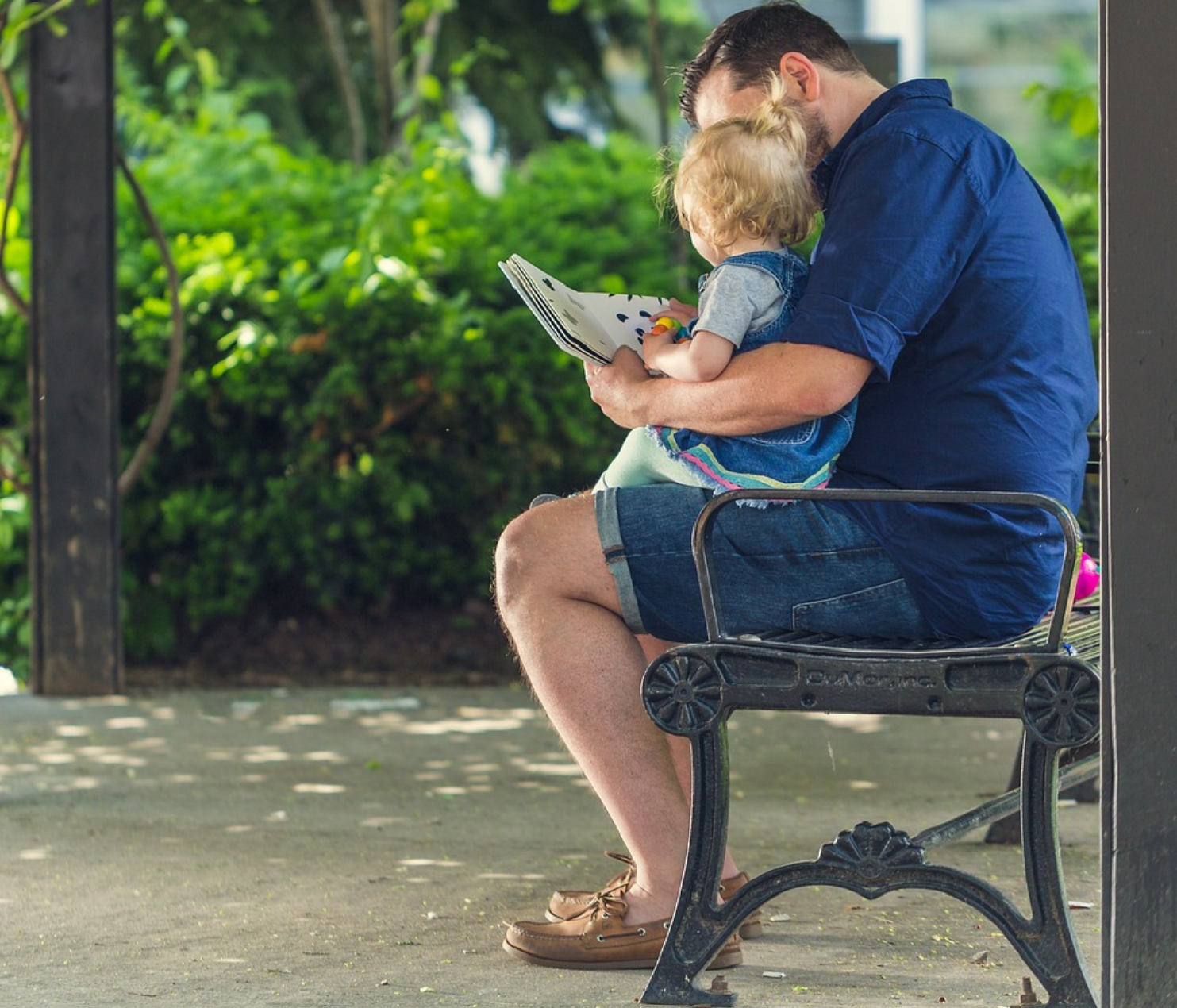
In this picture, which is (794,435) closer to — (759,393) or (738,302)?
(759,393)

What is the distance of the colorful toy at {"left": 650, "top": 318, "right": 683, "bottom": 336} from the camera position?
3.22 metres

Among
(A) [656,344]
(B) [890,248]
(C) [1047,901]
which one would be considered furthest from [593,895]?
(B) [890,248]

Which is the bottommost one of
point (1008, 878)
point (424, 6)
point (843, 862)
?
point (1008, 878)

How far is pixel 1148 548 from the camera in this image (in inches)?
99.4

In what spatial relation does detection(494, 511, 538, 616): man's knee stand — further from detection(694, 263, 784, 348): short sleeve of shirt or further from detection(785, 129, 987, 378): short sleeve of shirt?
detection(785, 129, 987, 378): short sleeve of shirt

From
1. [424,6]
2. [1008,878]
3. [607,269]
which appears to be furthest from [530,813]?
[424,6]

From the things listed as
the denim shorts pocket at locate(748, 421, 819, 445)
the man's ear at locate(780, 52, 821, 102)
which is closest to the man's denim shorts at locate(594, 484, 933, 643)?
the denim shorts pocket at locate(748, 421, 819, 445)

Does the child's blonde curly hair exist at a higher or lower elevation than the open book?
higher

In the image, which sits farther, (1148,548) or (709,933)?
(709,933)

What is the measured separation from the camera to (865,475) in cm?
306

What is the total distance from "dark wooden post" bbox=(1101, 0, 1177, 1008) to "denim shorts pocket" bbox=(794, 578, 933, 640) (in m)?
0.48

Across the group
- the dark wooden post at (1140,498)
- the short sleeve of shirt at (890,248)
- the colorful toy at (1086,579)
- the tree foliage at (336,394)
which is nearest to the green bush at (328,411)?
the tree foliage at (336,394)

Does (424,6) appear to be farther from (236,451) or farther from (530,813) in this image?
(530,813)

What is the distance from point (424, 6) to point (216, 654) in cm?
307
